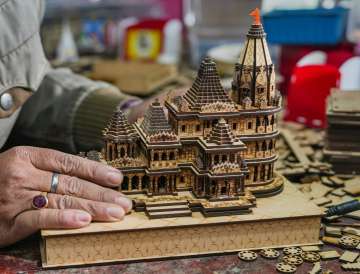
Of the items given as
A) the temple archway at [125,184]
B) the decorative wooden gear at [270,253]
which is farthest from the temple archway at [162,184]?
the decorative wooden gear at [270,253]

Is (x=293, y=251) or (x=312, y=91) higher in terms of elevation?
(x=312, y=91)

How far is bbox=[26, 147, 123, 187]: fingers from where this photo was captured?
6.34ft

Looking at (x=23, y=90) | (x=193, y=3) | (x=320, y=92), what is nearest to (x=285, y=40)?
(x=320, y=92)

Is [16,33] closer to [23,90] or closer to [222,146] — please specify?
[23,90]

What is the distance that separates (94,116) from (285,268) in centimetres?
123

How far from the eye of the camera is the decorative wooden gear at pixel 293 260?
1.85m

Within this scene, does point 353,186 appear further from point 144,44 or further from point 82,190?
point 144,44

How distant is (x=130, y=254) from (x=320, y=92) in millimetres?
1878

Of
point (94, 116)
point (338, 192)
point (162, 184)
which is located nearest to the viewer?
point (162, 184)

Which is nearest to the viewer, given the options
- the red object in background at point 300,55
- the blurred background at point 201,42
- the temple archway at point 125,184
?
the temple archway at point 125,184

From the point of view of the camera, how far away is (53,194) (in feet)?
6.21

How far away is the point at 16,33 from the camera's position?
2.23 m

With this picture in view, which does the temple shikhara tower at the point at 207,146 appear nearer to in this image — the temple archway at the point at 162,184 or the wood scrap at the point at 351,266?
the temple archway at the point at 162,184

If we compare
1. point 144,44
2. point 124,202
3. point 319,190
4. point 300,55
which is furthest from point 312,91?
point 144,44
